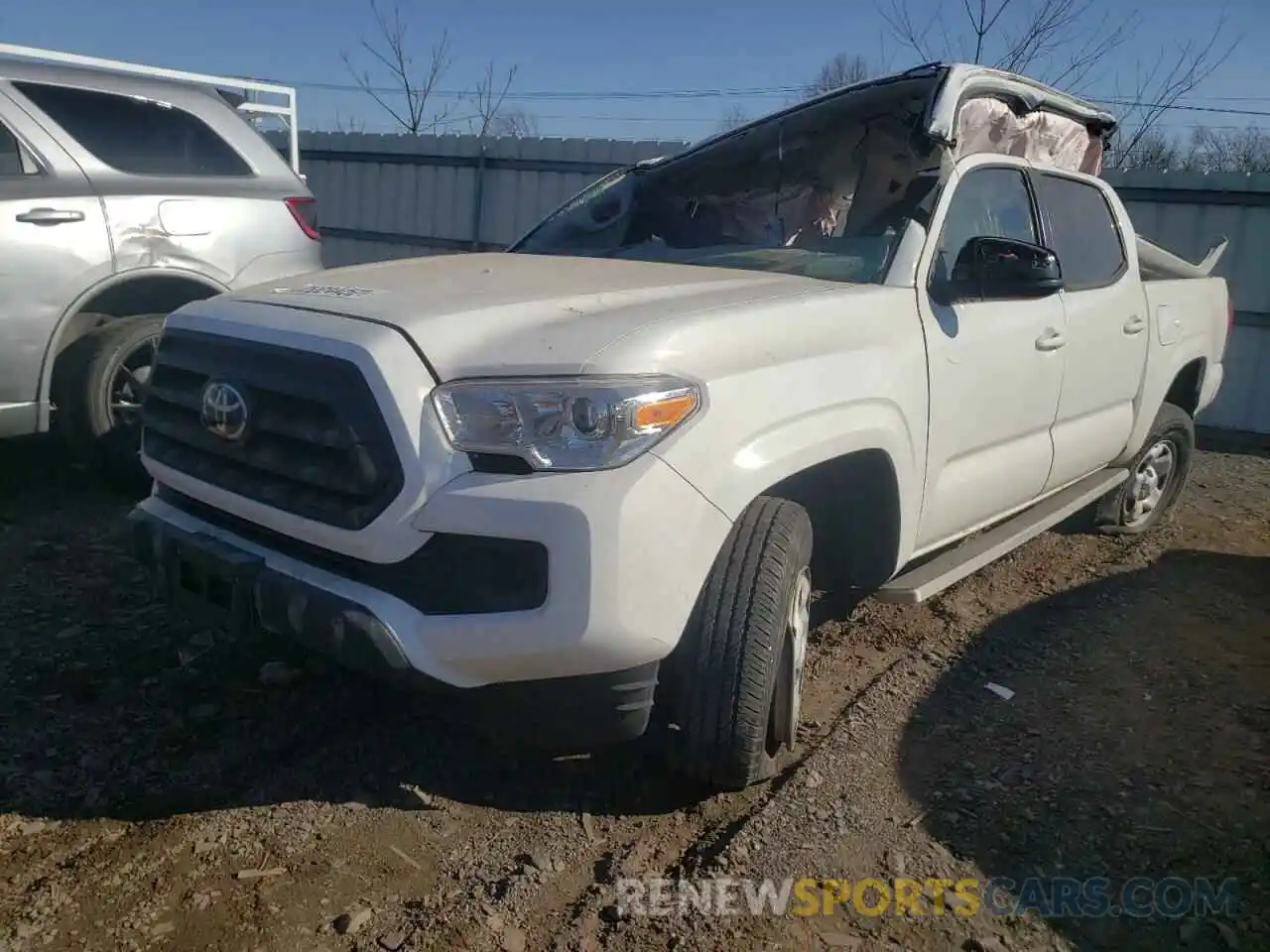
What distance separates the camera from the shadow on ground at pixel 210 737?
114 inches

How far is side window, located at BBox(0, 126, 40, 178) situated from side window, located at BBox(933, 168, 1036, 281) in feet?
12.3

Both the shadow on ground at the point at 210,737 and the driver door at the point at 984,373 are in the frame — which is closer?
the shadow on ground at the point at 210,737

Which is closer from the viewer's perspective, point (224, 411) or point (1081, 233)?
point (224, 411)

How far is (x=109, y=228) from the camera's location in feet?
15.7

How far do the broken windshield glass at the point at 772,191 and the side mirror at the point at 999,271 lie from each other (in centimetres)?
32

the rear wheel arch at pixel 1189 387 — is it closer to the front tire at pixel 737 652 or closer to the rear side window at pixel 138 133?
the front tire at pixel 737 652

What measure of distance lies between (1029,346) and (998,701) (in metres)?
1.23

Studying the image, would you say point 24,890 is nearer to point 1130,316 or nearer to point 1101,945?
point 1101,945

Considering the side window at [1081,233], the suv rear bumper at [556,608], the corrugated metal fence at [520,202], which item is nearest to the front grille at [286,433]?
the suv rear bumper at [556,608]

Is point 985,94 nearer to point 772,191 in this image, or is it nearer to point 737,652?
point 772,191

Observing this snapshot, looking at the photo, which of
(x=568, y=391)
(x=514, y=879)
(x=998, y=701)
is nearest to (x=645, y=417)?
(x=568, y=391)

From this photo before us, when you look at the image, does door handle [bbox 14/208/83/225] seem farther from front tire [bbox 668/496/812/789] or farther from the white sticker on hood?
front tire [bbox 668/496/812/789]

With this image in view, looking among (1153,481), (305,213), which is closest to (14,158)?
(305,213)

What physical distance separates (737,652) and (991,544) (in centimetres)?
177
